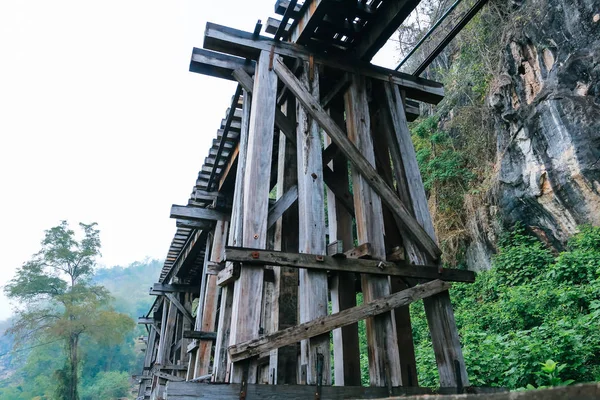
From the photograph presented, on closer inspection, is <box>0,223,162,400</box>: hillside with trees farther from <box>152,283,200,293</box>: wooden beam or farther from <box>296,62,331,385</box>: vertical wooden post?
<box>296,62,331,385</box>: vertical wooden post

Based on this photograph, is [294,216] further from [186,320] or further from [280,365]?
[186,320]

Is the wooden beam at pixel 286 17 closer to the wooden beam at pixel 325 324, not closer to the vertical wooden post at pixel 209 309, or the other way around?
the wooden beam at pixel 325 324

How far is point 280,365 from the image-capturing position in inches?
148

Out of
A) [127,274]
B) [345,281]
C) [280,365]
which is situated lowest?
[280,365]

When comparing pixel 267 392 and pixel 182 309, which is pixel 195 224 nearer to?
pixel 182 309

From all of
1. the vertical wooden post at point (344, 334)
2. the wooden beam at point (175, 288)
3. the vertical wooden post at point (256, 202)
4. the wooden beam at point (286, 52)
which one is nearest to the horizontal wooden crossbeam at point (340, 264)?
the vertical wooden post at point (256, 202)

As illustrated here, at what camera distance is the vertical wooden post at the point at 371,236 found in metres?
3.03

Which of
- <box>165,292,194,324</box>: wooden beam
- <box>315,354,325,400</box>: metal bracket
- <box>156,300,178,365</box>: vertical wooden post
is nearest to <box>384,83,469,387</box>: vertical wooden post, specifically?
<box>315,354,325,400</box>: metal bracket

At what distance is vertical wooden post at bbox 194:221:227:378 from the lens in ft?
20.5

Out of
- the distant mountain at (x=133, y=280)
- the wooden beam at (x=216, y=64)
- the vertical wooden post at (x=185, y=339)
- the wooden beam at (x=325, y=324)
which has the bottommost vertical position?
the wooden beam at (x=325, y=324)

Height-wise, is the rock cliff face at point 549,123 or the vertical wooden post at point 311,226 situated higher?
the rock cliff face at point 549,123

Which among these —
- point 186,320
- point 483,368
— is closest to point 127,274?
point 186,320

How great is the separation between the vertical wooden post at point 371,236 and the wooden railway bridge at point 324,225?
0.4 inches

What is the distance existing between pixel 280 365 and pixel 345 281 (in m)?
0.97
